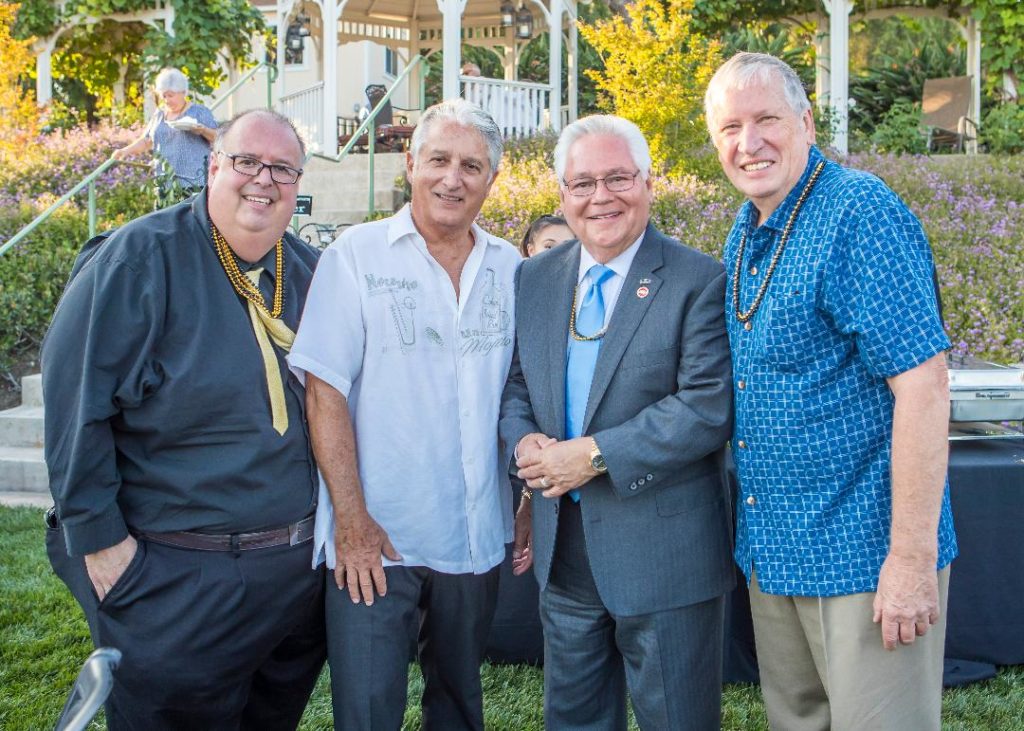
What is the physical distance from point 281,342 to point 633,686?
4.29ft

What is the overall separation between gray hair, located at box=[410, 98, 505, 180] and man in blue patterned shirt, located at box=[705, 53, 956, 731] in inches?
25.1

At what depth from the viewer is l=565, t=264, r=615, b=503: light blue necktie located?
251cm

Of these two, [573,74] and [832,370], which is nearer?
[832,370]

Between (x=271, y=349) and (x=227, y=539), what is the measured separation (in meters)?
0.50

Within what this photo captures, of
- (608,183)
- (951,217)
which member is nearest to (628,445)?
(608,183)

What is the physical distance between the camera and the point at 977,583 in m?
3.45

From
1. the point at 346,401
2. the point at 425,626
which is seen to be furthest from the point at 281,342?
the point at 425,626

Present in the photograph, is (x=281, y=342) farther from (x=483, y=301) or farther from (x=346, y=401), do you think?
(x=483, y=301)

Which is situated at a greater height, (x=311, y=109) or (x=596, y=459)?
(x=311, y=109)

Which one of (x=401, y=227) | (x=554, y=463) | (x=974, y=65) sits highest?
(x=974, y=65)

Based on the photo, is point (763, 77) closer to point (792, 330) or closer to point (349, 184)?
point (792, 330)

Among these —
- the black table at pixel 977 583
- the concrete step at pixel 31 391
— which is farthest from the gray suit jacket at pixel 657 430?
the concrete step at pixel 31 391

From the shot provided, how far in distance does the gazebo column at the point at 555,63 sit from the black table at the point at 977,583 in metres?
10.3

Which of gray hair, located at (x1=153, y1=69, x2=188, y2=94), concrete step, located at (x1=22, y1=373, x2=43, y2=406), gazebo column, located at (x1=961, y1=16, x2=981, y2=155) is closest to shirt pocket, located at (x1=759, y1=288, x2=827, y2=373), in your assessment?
concrete step, located at (x1=22, y1=373, x2=43, y2=406)
